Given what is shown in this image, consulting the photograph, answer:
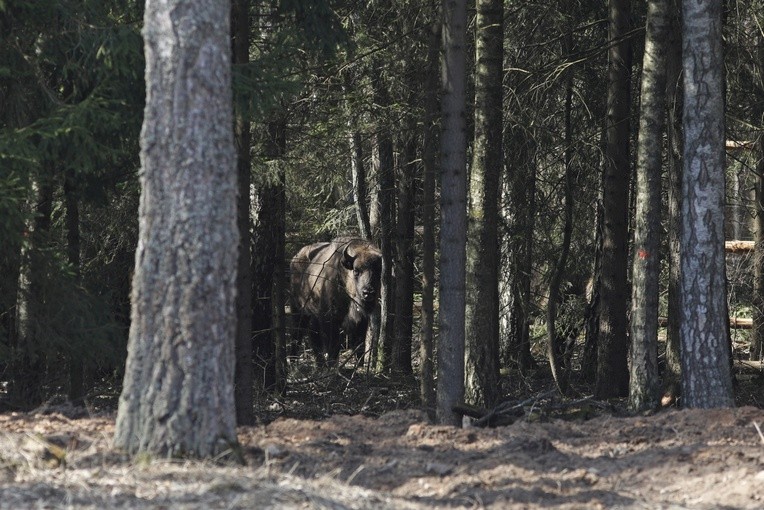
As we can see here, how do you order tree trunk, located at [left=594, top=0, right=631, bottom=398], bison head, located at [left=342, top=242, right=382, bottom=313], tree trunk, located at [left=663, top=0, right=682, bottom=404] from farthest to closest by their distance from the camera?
bison head, located at [left=342, top=242, right=382, bottom=313] < tree trunk, located at [left=594, top=0, right=631, bottom=398] < tree trunk, located at [left=663, top=0, right=682, bottom=404]

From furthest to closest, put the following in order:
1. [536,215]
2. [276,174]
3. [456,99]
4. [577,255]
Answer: [577,255], [536,215], [276,174], [456,99]

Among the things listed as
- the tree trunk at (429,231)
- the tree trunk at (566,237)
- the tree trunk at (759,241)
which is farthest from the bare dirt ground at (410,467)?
the tree trunk at (759,241)

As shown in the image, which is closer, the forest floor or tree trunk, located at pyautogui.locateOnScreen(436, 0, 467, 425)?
the forest floor

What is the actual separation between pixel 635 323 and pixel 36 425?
6.80m

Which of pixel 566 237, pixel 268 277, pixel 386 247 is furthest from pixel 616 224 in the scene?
pixel 268 277

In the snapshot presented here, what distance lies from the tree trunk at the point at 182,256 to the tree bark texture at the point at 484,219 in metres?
6.39

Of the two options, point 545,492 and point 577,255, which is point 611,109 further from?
point 545,492

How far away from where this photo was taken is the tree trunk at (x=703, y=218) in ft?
32.1

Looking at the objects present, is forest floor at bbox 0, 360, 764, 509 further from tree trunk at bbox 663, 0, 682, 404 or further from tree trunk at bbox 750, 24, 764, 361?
tree trunk at bbox 750, 24, 764, 361

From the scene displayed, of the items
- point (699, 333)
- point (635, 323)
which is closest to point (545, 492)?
point (699, 333)

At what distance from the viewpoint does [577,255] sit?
62.6ft

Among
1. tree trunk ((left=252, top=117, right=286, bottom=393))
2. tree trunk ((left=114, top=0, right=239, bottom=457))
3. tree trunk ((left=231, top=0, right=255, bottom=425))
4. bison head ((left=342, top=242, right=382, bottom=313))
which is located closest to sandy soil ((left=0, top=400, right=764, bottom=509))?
tree trunk ((left=114, top=0, right=239, bottom=457))

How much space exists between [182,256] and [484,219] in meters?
6.86

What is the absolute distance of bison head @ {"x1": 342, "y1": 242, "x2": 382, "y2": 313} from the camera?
65.2 feet
